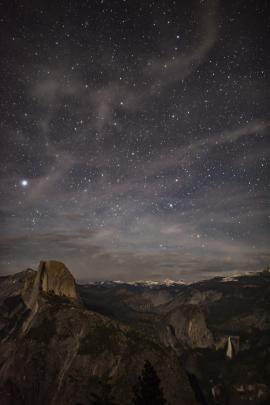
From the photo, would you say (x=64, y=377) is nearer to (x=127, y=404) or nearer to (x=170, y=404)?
(x=127, y=404)

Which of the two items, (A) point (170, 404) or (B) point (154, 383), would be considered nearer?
(B) point (154, 383)

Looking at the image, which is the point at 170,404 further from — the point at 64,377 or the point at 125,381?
the point at 64,377

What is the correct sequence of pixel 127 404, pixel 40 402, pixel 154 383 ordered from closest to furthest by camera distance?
1. pixel 154 383
2. pixel 127 404
3. pixel 40 402

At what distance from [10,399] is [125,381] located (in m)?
71.0

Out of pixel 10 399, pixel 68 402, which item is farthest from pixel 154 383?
pixel 10 399

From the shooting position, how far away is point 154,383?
91.4 metres

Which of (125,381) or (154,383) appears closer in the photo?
(154,383)

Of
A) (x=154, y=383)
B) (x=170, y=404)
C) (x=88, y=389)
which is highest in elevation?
(x=154, y=383)

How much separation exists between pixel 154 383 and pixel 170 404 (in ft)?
425

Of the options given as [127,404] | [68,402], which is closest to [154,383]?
[127,404]

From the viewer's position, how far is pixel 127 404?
17838 centimetres

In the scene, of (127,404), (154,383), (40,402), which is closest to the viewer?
(154,383)

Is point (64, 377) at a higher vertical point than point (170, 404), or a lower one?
higher

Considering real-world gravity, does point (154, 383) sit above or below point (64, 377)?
above
